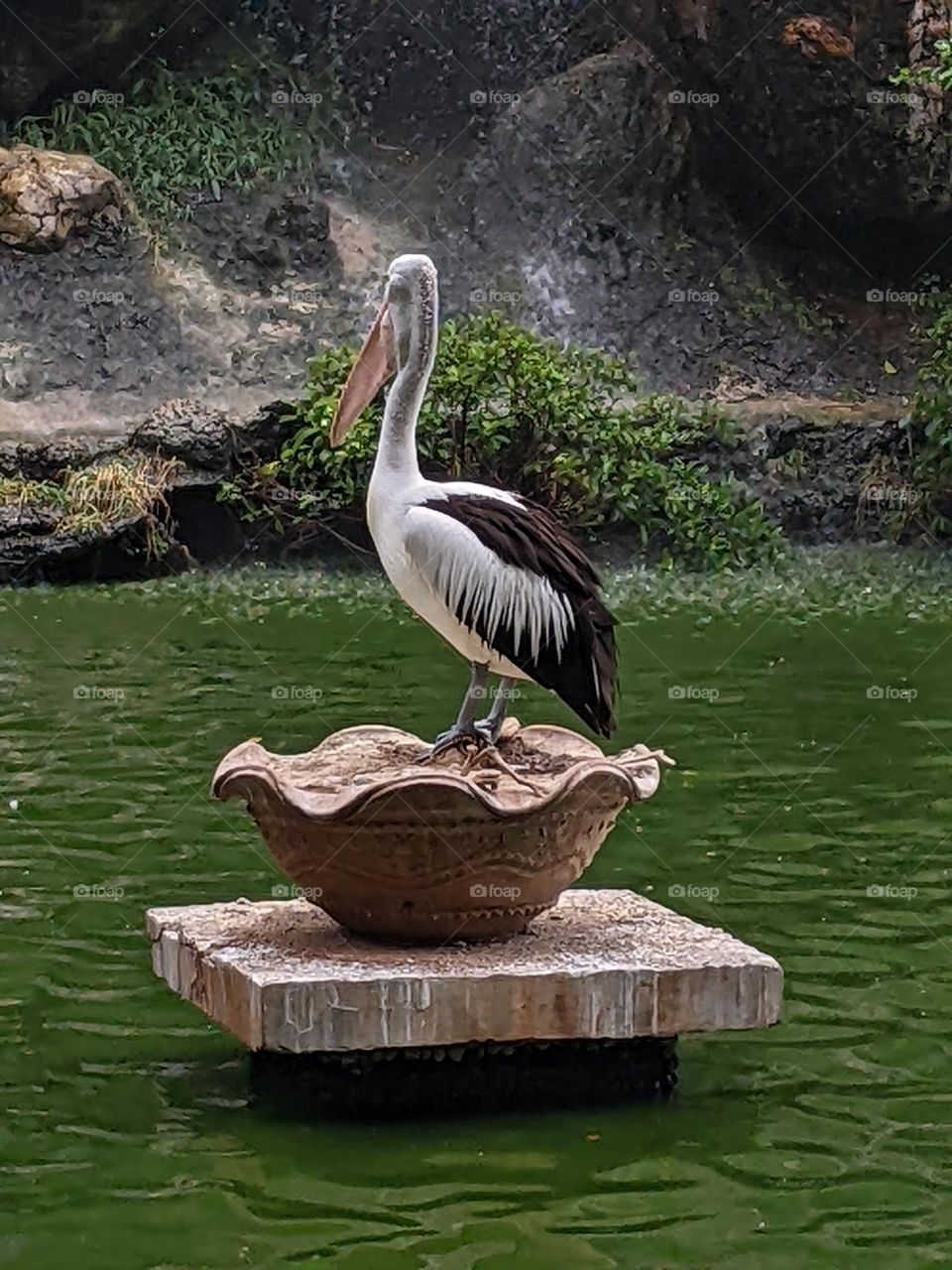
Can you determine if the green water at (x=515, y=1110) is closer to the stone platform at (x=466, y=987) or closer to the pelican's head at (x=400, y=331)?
the stone platform at (x=466, y=987)

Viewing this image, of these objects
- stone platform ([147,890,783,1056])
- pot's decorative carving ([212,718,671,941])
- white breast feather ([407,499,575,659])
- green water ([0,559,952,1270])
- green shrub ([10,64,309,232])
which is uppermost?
green shrub ([10,64,309,232])

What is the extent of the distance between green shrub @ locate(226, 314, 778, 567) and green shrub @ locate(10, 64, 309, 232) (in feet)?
11.6

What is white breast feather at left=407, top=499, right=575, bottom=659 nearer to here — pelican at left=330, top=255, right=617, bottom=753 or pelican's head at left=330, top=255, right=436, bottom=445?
pelican at left=330, top=255, right=617, bottom=753

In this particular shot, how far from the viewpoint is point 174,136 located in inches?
752

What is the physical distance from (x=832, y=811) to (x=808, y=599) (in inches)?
236

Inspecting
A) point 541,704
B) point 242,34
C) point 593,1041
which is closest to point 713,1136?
point 593,1041

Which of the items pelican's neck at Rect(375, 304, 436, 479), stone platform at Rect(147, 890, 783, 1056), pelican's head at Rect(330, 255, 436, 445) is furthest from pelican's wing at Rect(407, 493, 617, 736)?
stone platform at Rect(147, 890, 783, 1056)

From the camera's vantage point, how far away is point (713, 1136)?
4.90 m

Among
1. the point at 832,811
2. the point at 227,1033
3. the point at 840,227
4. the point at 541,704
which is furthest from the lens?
the point at 840,227

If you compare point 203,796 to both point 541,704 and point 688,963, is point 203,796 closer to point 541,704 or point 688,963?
point 541,704

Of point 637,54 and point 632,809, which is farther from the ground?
point 637,54

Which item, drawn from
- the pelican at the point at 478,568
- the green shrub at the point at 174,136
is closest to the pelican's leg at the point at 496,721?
the pelican at the point at 478,568

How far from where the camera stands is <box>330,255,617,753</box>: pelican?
17.9 ft

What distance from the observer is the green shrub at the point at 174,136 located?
61.7 ft
